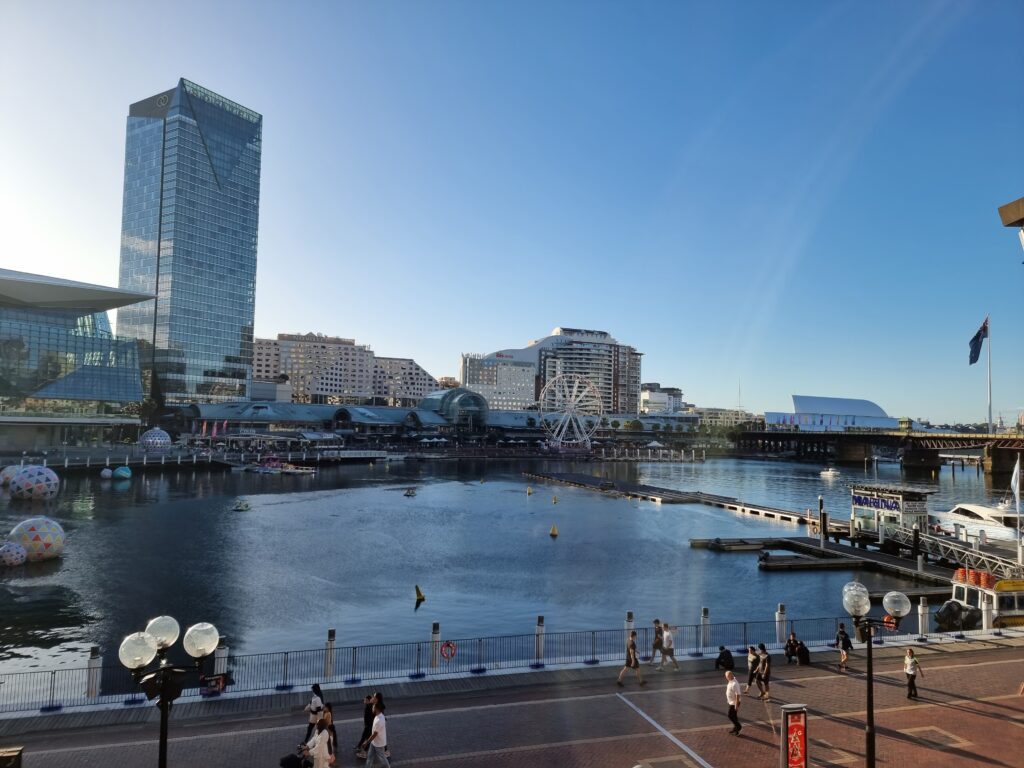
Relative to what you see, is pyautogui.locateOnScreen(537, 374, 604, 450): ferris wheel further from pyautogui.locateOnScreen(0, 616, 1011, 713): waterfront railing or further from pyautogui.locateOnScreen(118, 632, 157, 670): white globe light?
pyautogui.locateOnScreen(118, 632, 157, 670): white globe light

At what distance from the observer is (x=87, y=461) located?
3324 inches

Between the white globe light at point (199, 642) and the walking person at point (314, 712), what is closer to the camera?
the white globe light at point (199, 642)

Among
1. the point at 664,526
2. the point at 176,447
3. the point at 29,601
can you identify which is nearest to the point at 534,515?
the point at 664,526

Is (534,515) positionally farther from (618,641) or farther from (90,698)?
(90,698)

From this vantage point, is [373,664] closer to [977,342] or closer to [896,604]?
[896,604]

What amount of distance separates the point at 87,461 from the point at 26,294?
132 ft

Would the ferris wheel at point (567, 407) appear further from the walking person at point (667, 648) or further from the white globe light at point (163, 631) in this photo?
the white globe light at point (163, 631)

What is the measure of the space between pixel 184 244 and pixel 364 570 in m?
136

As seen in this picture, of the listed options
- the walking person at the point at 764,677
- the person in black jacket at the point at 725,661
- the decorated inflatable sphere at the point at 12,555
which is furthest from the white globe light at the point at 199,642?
the decorated inflatable sphere at the point at 12,555

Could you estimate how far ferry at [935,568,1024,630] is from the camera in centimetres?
2538

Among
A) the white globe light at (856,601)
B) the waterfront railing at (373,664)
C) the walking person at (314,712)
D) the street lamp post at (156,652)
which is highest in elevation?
the white globe light at (856,601)

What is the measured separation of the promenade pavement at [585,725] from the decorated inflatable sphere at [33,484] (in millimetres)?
55735

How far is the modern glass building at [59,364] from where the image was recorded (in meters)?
102

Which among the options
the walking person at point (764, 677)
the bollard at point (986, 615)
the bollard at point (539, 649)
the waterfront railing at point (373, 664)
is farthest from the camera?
the bollard at point (986, 615)
